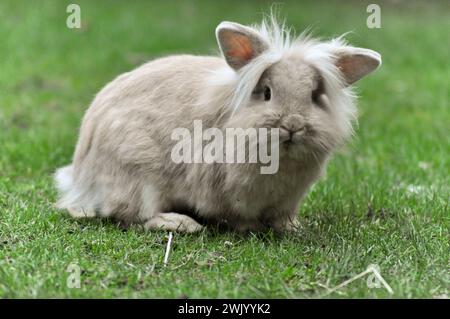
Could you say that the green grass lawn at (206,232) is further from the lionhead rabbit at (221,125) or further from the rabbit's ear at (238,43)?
the rabbit's ear at (238,43)

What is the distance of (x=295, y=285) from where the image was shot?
136 inches

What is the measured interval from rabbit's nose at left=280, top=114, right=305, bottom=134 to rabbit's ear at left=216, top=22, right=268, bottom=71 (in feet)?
1.52

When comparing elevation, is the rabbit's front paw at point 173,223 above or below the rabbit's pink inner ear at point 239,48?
below

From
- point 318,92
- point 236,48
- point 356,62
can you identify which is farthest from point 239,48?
point 356,62

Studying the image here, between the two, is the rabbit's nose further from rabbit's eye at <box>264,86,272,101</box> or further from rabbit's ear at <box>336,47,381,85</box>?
rabbit's ear at <box>336,47,381,85</box>

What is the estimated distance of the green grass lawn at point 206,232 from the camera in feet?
11.4

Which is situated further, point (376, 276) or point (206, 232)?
point (206, 232)

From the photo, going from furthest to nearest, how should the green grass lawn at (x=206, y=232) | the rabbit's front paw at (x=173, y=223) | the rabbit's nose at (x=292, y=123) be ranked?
1. the rabbit's front paw at (x=173, y=223)
2. the rabbit's nose at (x=292, y=123)
3. the green grass lawn at (x=206, y=232)

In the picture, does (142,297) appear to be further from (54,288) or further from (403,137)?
(403,137)

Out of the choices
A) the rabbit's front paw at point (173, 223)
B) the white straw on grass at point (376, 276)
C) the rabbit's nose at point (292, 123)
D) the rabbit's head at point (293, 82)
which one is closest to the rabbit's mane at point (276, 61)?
the rabbit's head at point (293, 82)

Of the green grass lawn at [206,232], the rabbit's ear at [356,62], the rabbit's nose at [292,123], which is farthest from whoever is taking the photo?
the rabbit's ear at [356,62]

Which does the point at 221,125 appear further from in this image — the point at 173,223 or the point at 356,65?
the point at 356,65

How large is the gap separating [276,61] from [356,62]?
0.48 m

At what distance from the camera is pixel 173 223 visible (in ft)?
14.0
